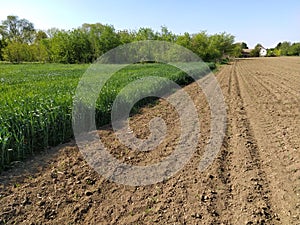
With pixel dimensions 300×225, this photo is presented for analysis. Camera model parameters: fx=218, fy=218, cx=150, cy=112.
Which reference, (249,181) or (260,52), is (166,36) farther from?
(260,52)

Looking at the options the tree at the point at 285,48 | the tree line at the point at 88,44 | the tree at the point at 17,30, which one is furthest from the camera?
the tree at the point at 285,48

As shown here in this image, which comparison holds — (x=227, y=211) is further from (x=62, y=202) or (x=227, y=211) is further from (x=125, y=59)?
(x=125, y=59)

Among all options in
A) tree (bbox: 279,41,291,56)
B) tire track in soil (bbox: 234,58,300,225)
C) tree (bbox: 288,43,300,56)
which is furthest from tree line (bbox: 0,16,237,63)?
tree (bbox: 279,41,291,56)

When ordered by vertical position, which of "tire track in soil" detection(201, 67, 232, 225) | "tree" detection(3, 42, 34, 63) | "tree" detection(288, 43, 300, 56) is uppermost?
"tree" detection(288, 43, 300, 56)

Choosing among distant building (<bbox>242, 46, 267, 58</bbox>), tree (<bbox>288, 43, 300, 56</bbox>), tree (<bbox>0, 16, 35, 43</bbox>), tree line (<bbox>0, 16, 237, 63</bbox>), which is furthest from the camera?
distant building (<bbox>242, 46, 267, 58</bbox>)

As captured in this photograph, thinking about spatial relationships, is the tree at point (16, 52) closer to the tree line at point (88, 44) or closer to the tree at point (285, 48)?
the tree line at point (88, 44)

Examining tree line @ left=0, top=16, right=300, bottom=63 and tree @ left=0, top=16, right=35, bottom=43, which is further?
tree @ left=0, top=16, right=35, bottom=43

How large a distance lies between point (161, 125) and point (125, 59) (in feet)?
124

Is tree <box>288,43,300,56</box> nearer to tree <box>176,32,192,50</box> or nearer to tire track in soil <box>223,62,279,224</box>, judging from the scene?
tree <box>176,32,192,50</box>

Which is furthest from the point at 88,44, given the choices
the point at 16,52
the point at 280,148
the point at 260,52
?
the point at 260,52

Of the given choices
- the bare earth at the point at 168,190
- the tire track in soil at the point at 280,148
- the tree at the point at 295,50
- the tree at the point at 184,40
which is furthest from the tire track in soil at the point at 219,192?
the tree at the point at 295,50

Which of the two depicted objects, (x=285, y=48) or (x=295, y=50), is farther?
(x=285, y=48)

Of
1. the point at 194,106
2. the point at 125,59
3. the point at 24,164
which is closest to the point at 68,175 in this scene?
the point at 24,164

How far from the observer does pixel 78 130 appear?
536 centimetres
